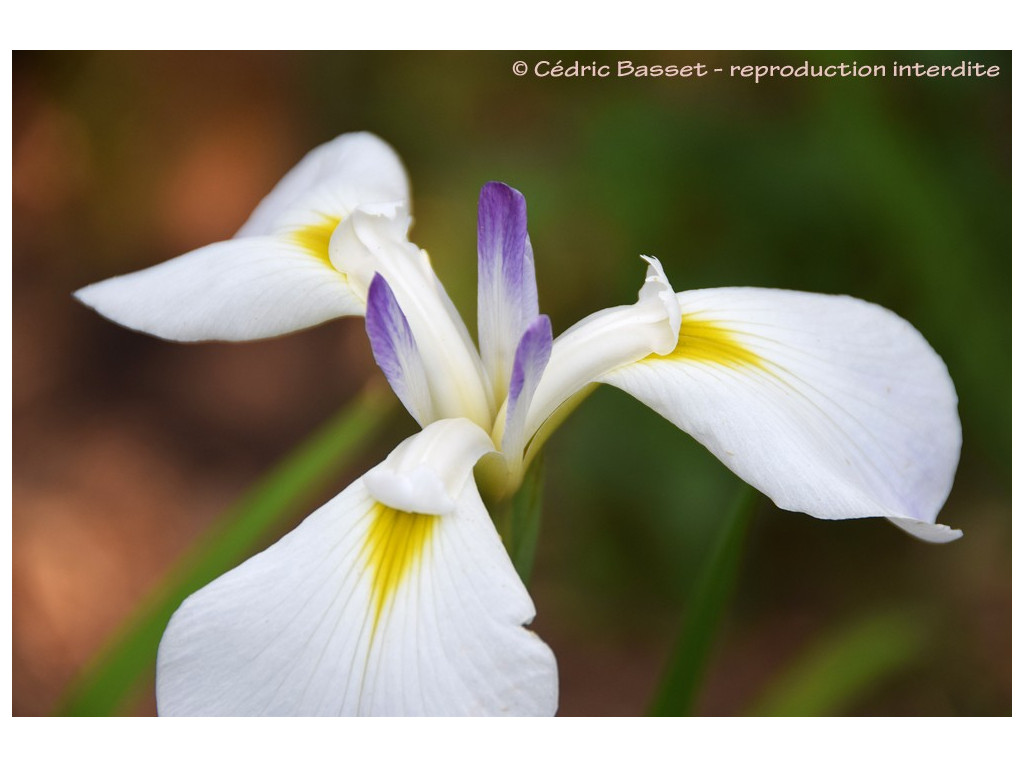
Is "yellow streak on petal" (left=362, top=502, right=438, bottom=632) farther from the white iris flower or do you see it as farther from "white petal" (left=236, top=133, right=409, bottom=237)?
"white petal" (left=236, top=133, right=409, bottom=237)

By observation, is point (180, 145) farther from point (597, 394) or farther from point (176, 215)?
point (597, 394)

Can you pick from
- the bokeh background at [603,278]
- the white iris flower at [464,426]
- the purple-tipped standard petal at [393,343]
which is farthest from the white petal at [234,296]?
the bokeh background at [603,278]

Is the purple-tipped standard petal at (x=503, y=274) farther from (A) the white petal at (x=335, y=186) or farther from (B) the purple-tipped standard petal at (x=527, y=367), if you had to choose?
(A) the white petal at (x=335, y=186)

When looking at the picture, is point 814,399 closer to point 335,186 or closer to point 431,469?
point 431,469

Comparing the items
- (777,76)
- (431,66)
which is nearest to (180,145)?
(431,66)

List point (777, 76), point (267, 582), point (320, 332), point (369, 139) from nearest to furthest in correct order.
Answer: point (267, 582) < point (369, 139) < point (777, 76) < point (320, 332)
